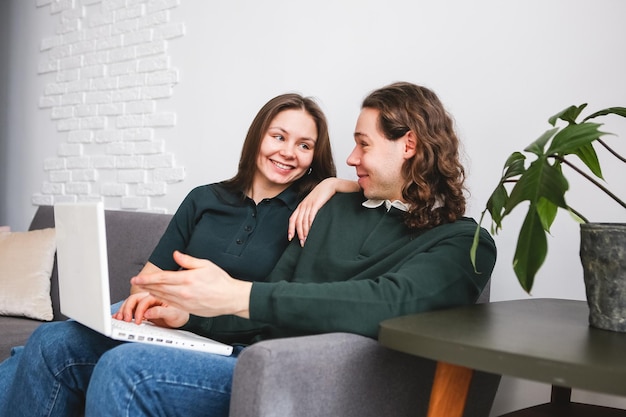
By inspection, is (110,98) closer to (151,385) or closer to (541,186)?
(151,385)

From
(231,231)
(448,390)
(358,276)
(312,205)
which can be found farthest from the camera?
(231,231)

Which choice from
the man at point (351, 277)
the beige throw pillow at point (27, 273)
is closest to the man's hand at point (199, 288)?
the man at point (351, 277)

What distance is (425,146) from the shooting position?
5.33 ft

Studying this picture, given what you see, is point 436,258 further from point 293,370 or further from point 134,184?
point 134,184

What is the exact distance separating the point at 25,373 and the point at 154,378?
0.43 metres

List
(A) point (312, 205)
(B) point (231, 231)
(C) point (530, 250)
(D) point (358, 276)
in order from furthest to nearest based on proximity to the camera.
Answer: (B) point (231, 231) → (A) point (312, 205) → (D) point (358, 276) → (C) point (530, 250)

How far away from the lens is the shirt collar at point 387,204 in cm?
164

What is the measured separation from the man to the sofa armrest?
0.25 feet

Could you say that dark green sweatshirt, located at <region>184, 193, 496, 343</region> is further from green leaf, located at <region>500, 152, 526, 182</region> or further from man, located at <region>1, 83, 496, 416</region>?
green leaf, located at <region>500, 152, 526, 182</region>

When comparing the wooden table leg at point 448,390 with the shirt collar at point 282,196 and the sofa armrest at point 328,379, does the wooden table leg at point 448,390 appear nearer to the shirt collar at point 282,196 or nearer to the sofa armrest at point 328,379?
the sofa armrest at point 328,379

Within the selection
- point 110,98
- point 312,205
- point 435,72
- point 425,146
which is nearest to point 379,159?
point 425,146

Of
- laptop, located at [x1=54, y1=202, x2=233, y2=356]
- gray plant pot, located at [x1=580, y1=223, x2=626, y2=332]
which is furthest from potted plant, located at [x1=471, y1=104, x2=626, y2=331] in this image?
laptop, located at [x1=54, y1=202, x2=233, y2=356]

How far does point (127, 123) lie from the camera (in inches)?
119

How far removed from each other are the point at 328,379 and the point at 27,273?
5.90 feet
